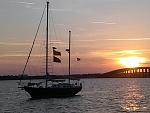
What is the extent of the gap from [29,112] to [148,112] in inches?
614

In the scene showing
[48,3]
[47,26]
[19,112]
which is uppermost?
[48,3]

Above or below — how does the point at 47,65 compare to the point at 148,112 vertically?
above

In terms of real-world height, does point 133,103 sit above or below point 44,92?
below

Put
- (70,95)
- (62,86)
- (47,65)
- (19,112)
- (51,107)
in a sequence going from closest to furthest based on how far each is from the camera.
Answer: (19,112) < (51,107) < (47,65) < (62,86) < (70,95)

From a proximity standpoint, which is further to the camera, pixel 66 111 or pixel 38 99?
pixel 38 99

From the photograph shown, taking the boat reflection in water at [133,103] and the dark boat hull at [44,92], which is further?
the dark boat hull at [44,92]

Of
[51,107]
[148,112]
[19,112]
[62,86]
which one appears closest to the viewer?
[148,112]

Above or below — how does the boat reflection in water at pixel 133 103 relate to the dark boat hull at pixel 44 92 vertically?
below

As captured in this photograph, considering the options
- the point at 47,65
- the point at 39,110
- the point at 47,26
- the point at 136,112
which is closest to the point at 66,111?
the point at 39,110

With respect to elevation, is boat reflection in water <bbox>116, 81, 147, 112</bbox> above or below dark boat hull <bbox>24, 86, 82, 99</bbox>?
below

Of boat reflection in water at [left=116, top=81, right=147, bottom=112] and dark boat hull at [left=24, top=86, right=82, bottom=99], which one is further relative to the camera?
dark boat hull at [left=24, top=86, right=82, bottom=99]

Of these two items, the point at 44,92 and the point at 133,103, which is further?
the point at 44,92

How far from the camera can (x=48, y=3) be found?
6325cm

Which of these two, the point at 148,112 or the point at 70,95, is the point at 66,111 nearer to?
the point at 148,112
